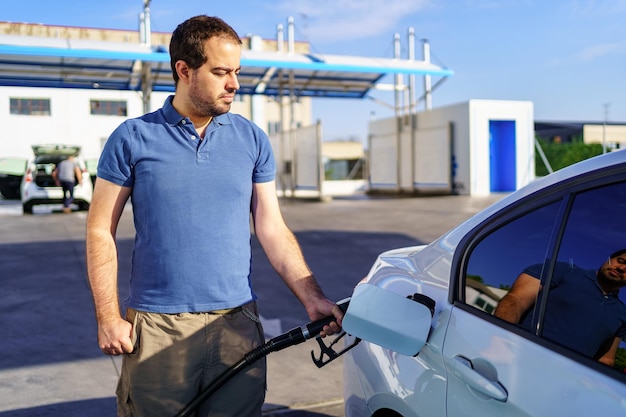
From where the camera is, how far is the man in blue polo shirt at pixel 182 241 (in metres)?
2.27

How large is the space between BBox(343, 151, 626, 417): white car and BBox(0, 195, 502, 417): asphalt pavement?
2144mm

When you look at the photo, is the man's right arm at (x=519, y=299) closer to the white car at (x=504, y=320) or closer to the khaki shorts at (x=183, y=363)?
the white car at (x=504, y=320)

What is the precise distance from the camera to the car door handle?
1696mm

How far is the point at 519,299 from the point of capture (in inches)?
71.9

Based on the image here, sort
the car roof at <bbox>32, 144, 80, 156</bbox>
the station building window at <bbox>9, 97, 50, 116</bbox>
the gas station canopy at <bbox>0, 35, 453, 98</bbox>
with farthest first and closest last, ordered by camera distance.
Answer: the station building window at <bbox>9, 97, 50, 116</bbox>, the car roof at <bbox>32, 144, 80, 156</bbox>, the gas station canopy at <bbox>0, 35, 453, 98</bbox>

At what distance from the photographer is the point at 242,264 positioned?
241 centimetres

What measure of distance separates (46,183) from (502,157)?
13.8 metres

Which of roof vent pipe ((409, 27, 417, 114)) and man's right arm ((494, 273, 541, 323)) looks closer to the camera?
man's right arm ((494, 273, 541, 323))

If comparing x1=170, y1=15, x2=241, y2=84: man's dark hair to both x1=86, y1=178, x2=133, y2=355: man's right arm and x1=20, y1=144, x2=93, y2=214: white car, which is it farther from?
x1=20, y1=144, x2=93, y2=214: white car

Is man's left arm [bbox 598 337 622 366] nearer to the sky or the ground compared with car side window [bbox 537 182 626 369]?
nearer to the ground

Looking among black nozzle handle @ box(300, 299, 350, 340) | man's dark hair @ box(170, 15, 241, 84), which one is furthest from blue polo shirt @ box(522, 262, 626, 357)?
man's dark hair @ box(170, 15, 241, 84)

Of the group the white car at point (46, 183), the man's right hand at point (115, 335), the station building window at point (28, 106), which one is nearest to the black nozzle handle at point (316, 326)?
the man's right hand at point (115, 335)

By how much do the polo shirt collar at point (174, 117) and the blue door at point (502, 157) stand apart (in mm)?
20795

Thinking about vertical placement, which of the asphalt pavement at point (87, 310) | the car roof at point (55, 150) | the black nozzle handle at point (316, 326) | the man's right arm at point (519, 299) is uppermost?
the car roof at point (55, 150)
